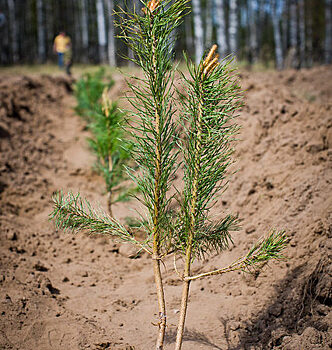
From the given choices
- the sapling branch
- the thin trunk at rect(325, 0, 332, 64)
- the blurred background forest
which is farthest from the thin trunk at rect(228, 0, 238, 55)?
the sapling branch

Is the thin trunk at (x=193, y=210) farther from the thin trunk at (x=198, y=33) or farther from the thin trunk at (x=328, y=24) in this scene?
the thin trunk at (x=328, y=24)

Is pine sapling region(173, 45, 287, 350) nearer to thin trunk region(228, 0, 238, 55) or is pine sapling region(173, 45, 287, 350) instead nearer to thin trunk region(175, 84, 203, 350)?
thin trunk region(175, 84, 203, 350)

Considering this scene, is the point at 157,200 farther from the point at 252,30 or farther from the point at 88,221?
the point at 252,30

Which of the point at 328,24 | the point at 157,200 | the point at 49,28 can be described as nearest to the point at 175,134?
the point at 157,200

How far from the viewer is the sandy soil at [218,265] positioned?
2.64 meters

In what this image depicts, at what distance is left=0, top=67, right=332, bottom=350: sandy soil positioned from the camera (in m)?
2.64

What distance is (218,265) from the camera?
3.58 m

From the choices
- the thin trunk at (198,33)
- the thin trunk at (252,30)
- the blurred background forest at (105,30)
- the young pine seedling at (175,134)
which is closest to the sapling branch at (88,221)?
the young pine seedling at (175,134)

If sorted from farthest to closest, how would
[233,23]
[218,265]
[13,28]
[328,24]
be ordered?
[13,28] → [328,24] → [233,23] → [218,265]

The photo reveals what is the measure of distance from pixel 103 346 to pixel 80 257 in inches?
78.5

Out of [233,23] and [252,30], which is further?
[252,30]

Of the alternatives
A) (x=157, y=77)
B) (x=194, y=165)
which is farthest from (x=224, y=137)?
(x=157, y=77)

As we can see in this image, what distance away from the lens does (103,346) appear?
2.61 metres

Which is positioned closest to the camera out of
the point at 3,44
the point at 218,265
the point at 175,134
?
the point at 175,134
